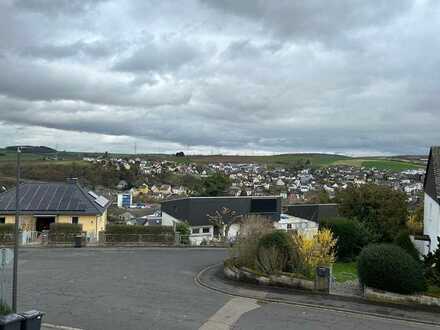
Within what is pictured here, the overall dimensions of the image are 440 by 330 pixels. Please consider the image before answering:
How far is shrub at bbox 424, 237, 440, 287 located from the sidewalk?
64.6 inches

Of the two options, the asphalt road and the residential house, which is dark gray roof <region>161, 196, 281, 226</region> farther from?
the asphalt road

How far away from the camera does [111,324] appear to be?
42.3ft

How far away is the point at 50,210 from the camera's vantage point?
1555 inches

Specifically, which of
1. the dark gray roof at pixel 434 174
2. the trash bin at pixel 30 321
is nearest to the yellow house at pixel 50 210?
the dark gray roof at pixel 434 174

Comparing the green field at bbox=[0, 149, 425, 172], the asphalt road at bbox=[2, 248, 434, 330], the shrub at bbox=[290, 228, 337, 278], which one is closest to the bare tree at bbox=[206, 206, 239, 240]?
the asphalt road at bbox=[2, 248, 434, 330]

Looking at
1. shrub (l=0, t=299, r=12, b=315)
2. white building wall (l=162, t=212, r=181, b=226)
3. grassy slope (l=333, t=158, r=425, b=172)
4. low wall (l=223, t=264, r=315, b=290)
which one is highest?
grassy slope (l=333, t=158, r=425, b=172)

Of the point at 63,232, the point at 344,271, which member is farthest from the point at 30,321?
the point at 63,232

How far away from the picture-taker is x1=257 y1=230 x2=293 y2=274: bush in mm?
18672

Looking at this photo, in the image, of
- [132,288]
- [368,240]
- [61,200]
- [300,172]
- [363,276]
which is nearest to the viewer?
[363,276]

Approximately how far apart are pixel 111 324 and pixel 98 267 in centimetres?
1051

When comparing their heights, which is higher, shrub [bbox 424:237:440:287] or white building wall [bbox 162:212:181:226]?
shrub [bbox 424:237:440:287]

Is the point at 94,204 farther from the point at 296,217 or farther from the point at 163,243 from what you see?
the point at 296,217

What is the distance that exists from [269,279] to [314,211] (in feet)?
126

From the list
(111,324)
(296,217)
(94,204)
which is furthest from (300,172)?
(111,324)
